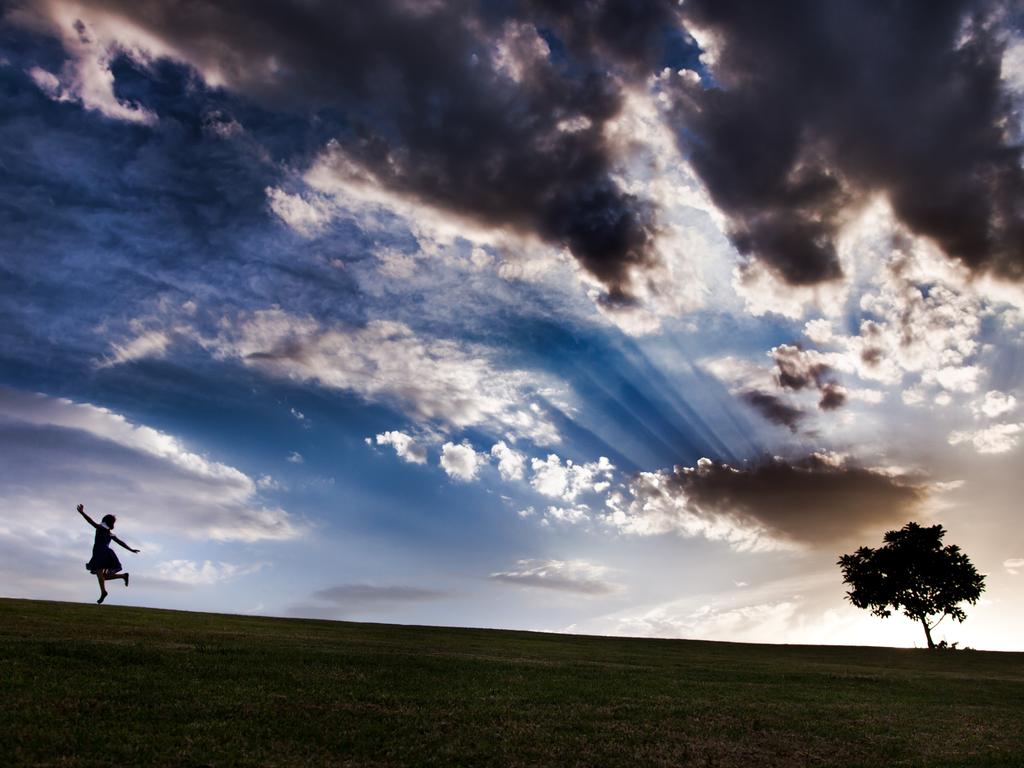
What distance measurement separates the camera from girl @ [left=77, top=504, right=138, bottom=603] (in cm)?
2811

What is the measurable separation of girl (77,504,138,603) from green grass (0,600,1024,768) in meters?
1.94

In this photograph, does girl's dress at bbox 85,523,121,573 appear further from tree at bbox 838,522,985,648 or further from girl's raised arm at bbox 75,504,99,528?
tree at bbox 838,522,985,648

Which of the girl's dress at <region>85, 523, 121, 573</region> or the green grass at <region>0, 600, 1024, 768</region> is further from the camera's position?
the girl's dress at <region>85, 523, 121, 573</region>

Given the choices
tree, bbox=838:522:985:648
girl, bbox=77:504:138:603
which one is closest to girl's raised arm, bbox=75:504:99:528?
girl, bbox=77:504:138:603

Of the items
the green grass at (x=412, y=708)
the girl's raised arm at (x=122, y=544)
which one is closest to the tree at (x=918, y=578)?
the green grass at (x=412, y=708)

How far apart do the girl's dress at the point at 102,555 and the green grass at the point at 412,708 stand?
215 cm

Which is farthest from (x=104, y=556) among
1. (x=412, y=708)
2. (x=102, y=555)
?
(x=412, y=708)

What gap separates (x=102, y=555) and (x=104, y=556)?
95 millimetres

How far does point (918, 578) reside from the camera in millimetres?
73438

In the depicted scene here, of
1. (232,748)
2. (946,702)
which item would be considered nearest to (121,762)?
(232,748)

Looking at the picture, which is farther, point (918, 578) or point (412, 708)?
point (918, 578)

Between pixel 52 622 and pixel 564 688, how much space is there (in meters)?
18.9

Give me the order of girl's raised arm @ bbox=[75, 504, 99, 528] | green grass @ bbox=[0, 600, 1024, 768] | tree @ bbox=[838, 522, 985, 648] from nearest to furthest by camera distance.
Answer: green grass @ bbox=[0, 600, 1024, 768]
girl's raised arm @ bbox=[75, 504, 99, 528]
tree @ bbox=[838, 522, 985, 648]

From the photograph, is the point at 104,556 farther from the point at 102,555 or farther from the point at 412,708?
the point at 412,708
